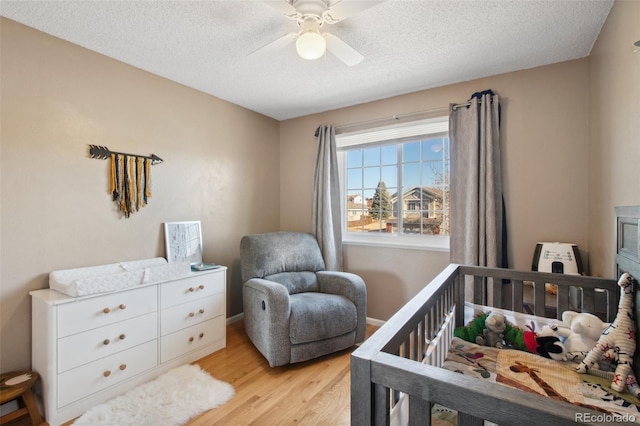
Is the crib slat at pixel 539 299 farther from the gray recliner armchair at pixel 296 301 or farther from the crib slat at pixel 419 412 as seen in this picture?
the crib slat at pixel 419 412

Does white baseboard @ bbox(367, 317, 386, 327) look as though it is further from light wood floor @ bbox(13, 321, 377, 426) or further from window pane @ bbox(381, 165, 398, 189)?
window pane @ bbox(381, 165, 398, 189)

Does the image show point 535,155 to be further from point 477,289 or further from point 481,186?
point 477,289

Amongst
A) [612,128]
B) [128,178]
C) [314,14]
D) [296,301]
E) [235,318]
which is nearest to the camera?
[314,14]

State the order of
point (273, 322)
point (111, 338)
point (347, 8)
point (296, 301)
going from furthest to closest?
1. point (296, 301)
2. point (273, 322)
3. point (111, 338)
4. point (347, 8)

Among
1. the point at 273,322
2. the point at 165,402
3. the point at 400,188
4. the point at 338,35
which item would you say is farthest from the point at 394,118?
the point at 165,402

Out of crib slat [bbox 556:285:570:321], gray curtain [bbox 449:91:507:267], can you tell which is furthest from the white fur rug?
gray curtain [bbox 449:91:507:267]

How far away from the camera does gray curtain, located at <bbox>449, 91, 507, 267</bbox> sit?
2.32 meters

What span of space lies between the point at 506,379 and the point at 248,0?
2.17m

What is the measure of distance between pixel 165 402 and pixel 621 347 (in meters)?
2.32

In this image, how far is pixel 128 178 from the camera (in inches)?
88.8

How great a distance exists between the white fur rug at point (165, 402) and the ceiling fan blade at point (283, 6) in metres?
2.28

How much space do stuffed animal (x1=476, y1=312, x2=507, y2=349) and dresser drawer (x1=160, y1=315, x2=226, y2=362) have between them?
203 cm

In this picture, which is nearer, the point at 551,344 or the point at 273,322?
the point at 551,344

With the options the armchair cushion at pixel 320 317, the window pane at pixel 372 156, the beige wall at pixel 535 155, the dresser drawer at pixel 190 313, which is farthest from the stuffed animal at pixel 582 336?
the dresser drawer at pixel 190 313
